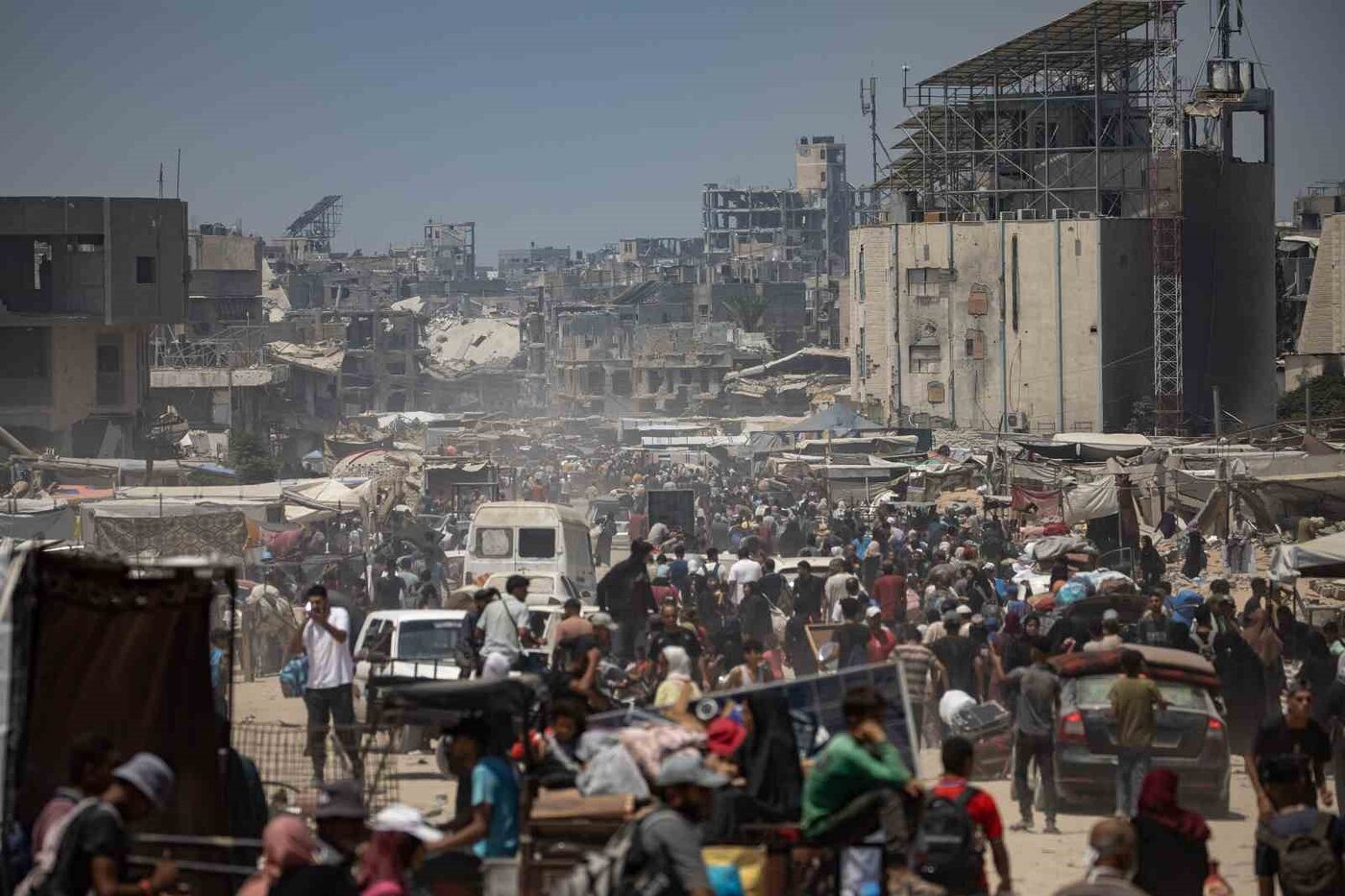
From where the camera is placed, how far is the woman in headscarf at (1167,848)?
25.9 ft

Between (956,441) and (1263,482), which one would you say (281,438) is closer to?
(956,441)

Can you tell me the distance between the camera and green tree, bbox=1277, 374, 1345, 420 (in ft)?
198

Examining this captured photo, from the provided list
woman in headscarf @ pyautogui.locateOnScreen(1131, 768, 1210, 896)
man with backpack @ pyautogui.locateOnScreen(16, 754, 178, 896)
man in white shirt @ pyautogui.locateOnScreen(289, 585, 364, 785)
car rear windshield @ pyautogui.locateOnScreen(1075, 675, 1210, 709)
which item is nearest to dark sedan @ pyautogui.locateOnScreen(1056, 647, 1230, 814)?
car rear windshield @ pyautogui.locateOnScreen(1075, 675, 1210, 709)

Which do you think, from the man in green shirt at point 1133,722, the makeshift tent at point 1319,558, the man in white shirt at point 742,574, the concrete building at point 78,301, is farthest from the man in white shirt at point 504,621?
the concrete building at point 78,301

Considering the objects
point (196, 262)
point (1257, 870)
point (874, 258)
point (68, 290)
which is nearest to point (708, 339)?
point (196, 262)

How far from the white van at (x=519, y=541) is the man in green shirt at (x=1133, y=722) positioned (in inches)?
483

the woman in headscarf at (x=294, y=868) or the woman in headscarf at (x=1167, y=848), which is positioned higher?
the woman in headscarf at (x=294, y=868)

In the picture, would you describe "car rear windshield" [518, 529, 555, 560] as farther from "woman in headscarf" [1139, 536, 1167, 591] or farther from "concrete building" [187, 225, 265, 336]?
"concrete building" [187, 225, 265, 336]

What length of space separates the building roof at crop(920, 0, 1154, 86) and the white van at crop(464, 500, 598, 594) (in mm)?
41213

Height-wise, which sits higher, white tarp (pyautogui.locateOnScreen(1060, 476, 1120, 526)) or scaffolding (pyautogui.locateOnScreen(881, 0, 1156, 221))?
scaffolding (pyautogui.locateOnScreen(881, 0, 1156, 221))

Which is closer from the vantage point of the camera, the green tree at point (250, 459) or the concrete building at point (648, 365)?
the green tree at point (250, 459)

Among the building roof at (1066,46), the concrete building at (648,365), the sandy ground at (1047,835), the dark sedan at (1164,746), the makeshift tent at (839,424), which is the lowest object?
the sandy ground at (1047,835)

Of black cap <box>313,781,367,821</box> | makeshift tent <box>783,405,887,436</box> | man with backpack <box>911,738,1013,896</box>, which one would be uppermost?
makeshift tent <box>783,405,887,436</box>

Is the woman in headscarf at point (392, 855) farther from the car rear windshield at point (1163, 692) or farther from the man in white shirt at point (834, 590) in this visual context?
the man in white shirt at point (834, 590)
